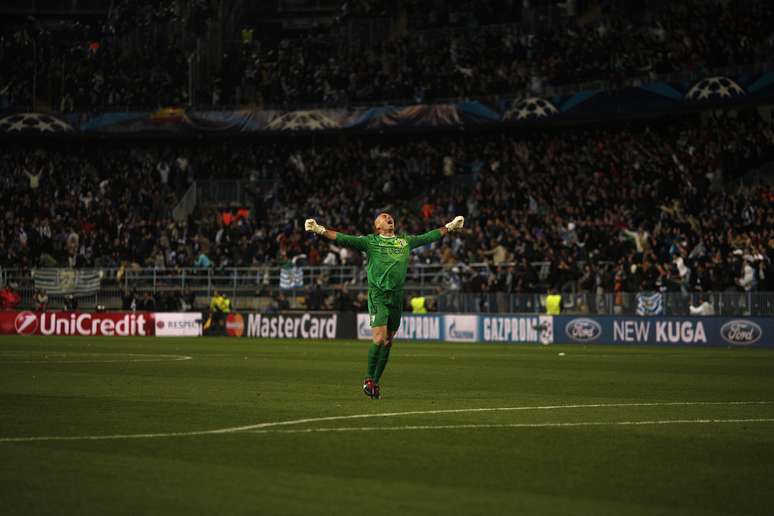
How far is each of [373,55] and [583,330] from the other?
75.4 ft

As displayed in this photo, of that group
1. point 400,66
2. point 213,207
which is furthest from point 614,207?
point 213,207

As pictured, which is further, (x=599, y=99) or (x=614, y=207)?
(x=599, y=99)

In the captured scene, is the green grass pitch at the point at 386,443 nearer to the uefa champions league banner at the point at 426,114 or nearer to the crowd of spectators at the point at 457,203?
the crowd of spectators at the point at 457,203

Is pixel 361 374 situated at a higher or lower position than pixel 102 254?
lower

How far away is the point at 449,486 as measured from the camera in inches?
347

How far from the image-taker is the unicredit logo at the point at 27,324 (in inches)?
1853

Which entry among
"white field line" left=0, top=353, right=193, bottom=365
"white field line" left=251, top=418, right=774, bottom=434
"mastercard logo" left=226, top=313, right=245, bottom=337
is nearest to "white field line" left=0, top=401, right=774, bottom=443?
"white field line" left=251, top=418, right=774, bottom=434

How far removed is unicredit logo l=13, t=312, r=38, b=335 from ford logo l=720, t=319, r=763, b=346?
1023 inches

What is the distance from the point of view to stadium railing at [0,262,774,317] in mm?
37656

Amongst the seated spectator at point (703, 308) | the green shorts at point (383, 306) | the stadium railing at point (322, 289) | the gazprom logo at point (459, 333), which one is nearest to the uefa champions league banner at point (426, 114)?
the stadium railing at point (322, 289)

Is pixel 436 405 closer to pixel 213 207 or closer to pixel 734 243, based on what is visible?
pixel 734 243

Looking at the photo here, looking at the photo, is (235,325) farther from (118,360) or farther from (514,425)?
(514,425)

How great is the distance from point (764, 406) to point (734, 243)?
22939 mm

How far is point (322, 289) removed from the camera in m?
46.4
